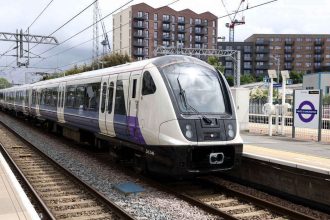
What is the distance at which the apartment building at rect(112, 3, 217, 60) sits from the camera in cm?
11081

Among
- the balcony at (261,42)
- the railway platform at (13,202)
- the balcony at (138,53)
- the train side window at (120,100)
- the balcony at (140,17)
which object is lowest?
the railway platform at (13,202)

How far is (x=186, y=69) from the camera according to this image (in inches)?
389

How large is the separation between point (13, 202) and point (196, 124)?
3.84m

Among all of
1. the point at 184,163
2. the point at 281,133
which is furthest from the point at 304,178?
the point at 281,133

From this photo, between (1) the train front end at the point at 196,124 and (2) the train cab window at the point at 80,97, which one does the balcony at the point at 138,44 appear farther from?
(1) the train front end at the point at 196,124

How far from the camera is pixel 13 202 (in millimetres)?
6941

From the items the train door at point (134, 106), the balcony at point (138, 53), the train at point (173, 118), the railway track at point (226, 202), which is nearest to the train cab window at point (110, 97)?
the train at point (173, 118)

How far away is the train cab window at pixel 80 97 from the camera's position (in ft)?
49.8

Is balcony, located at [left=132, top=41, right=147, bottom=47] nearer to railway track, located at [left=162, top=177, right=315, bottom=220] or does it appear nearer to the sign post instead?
the sign post

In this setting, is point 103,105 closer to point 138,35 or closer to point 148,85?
point 148,85

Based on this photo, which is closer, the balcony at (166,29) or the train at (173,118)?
the train at (173,118)

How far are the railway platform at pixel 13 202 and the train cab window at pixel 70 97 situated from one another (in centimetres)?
787

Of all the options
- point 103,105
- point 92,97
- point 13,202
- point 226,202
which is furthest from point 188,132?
point 92,97

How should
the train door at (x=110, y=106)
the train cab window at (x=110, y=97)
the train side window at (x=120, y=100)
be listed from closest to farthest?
the train side window at (x=120, y=100)
the train door at (x=110, y=106)
the train cab window at (x=110, y=97)
